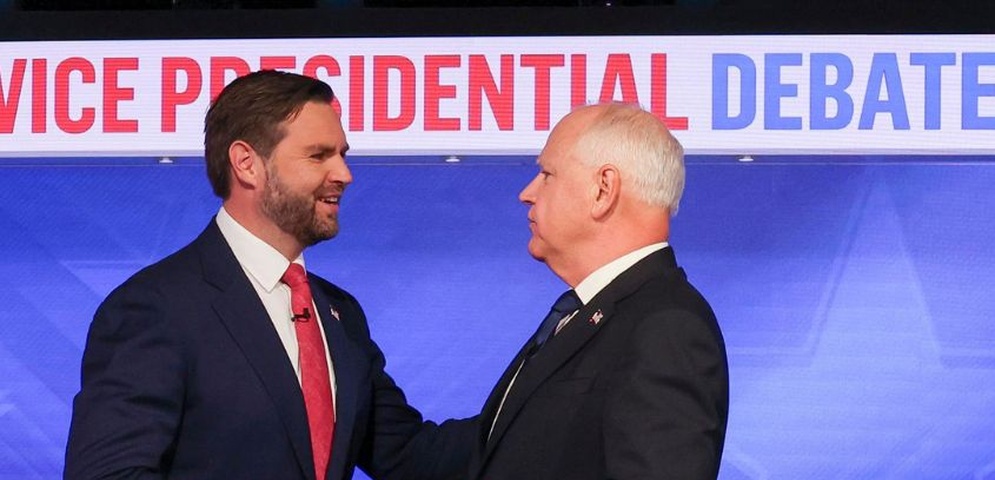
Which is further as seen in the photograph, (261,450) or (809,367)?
(809,367)

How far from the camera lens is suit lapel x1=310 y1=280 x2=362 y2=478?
2307 mm

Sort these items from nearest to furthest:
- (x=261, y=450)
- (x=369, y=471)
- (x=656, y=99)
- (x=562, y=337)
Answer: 1. (x=562, y=337)
2. (x=261, y=450)
3. (x=369, y=471)
4. (x=656, y=99)

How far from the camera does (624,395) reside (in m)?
1.87

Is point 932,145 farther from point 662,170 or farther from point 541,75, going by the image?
point 662,170

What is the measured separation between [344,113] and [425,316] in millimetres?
656

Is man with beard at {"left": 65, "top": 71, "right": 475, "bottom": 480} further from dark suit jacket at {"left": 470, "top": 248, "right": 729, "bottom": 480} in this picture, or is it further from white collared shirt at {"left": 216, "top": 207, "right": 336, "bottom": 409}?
dark suit jacket at {"left": 470, "top": 248, "right": 729, "bottom": 480}

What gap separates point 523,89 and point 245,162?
2.04 metres

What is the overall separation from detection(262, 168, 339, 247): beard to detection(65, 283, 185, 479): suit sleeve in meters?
0.24

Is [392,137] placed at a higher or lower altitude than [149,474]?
higher

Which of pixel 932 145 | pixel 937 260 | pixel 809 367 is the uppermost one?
pixel 932 145

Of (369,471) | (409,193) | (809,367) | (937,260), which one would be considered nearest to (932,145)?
(937,260)

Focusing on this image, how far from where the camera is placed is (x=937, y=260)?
4.38 meters

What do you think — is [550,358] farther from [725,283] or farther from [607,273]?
[725,283]

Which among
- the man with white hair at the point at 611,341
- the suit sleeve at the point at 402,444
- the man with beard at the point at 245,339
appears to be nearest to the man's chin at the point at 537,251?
the man with white hair at the point at 611,341
